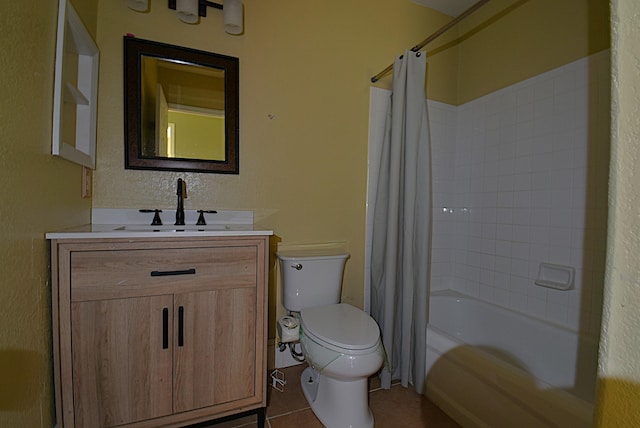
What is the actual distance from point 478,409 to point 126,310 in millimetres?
1540

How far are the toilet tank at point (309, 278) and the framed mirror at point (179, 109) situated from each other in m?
0.63

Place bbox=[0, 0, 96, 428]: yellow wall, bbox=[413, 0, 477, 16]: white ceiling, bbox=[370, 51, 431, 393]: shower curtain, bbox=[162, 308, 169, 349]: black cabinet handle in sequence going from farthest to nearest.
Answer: bbox=[413, 0, 477, 16]: white ceiling, bbox=[370, 51, 431, 393]: shower curtain, bbox=[162, 308, 169, 349]: black cabinet handle, bbox=[0, 0, 96, 428]: yellow wall

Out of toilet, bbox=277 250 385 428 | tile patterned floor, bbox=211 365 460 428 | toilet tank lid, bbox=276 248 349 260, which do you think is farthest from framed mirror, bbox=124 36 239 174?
tile patterned floor, bbox=211 365 460 428

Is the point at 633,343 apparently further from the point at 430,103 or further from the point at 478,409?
the point at 430,103

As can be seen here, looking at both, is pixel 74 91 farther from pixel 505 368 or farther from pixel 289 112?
pixel 505 368

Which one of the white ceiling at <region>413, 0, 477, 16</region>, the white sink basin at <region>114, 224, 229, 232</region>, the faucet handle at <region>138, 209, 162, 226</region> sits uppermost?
the white ceiling at <region>413, 0, 477, 16</region>

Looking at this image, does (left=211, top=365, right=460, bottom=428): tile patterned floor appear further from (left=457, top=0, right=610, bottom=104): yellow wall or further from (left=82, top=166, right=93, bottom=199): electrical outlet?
(left=457, top=0, right=610, bottom=104): yellow wall

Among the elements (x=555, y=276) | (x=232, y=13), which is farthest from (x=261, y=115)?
(x=555, y=276)

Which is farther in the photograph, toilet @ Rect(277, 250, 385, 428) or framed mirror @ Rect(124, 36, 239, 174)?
framed mirror @ Rect(124, 36, 239, 174)

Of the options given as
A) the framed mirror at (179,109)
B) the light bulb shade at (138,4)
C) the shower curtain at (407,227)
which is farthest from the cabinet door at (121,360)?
the light bulb shade at (138,4)

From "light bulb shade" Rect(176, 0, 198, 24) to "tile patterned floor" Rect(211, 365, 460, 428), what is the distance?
2.02 meters

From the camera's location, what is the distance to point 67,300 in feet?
3.37

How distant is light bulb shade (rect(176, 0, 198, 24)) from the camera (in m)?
1.44

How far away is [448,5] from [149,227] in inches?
99.5
